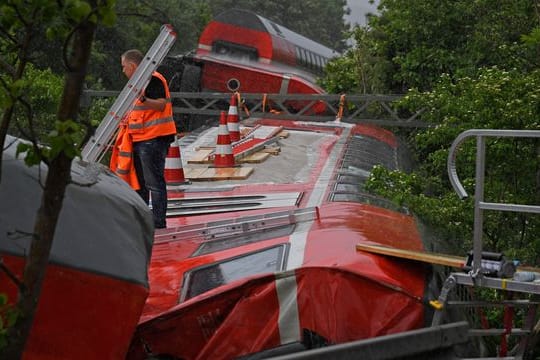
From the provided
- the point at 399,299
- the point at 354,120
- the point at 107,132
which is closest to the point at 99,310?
the point at 399,299

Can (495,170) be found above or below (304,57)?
below

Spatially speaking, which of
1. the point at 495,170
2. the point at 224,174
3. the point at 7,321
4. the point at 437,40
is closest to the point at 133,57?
the point at 224,174

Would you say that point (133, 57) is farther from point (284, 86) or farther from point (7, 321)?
point (284, 86)

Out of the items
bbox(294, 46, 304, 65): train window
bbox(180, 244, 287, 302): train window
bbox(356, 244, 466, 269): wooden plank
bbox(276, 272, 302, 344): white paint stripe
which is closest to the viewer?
bbox(276, 272, 302, 344): white paint stripe

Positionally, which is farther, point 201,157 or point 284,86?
point 284,86

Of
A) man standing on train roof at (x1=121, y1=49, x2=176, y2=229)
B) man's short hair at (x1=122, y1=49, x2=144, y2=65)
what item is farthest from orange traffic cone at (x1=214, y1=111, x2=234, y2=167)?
man's short hair at (x1=122, y1=49, x2=144, y2=65)

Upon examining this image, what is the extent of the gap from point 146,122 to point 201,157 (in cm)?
326

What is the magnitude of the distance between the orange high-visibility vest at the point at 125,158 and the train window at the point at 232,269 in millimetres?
2410

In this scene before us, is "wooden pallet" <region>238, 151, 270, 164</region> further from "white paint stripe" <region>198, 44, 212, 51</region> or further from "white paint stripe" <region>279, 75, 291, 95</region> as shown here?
"white paint stripe" <region>198, 44, 212, 51</region>

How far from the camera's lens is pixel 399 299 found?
16.5 ft

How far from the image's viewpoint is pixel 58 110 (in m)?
3.32

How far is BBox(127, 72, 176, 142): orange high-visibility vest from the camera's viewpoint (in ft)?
26.3

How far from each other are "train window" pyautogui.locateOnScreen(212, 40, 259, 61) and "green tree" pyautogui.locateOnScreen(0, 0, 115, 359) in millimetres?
20092

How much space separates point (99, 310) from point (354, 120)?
12687 millimetres
